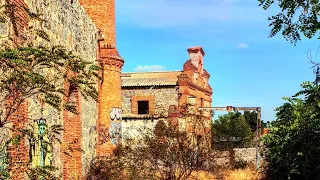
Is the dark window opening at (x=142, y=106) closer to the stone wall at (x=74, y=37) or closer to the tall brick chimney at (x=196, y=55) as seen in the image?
the tall brick chimney at (x=196, y=55)

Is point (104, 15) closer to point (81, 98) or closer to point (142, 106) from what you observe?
point (81, 98)

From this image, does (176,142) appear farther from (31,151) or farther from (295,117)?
(31,151)

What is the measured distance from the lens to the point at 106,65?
48.1 ft

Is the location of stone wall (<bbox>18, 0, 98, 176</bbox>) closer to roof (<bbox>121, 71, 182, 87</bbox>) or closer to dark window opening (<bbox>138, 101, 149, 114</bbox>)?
roof (<bbox>121, 71, 182, 87</bbox>)

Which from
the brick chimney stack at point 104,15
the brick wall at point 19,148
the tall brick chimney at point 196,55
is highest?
the tall brick chimney at point 196,55

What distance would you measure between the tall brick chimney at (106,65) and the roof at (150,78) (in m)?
12.5

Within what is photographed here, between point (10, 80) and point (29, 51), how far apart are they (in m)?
0.32

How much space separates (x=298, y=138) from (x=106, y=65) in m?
6.45

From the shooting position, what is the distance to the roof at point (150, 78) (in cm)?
2759

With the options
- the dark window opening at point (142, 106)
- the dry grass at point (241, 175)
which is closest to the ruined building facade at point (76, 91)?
the dry grass at point (241, 175)

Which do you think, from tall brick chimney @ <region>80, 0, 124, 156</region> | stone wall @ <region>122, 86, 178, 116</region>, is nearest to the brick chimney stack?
tall brick chimney @ <region>80, 0, 124, 156</region>

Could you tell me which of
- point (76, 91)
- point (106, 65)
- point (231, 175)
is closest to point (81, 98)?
point (76, 91)

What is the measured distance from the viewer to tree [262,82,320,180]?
10.5 m

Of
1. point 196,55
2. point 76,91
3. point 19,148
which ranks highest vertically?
point 196,55
